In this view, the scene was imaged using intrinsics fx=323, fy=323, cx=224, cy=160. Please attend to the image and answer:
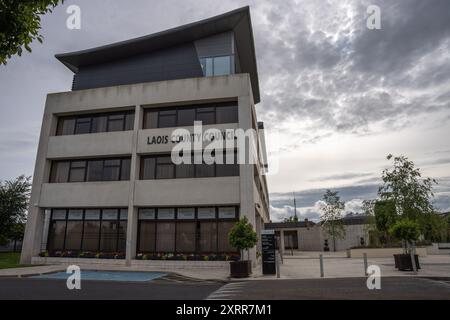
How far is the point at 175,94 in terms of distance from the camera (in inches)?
937

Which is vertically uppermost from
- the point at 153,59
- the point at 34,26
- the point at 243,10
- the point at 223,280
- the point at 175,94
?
the point at 243,10

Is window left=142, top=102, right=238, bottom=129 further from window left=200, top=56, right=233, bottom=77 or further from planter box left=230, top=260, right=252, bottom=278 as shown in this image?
planter box left=230, top=260, right=252, bottom=278

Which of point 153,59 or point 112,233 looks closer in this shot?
point 112,233

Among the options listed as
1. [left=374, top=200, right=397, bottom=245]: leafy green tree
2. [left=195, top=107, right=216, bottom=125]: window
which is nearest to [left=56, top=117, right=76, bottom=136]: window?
[left=195, top=107, right=216, bottom=125]: window

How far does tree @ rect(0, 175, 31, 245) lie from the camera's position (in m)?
30.9

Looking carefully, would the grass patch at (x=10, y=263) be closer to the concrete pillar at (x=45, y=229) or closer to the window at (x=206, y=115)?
the concrete pillar at (x=45, y=229)

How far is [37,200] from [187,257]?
1281 centimetres

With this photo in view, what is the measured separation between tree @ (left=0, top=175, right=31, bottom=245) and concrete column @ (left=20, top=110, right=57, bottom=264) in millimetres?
8827

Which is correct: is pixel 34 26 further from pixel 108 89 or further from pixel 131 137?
pixel 108 89
